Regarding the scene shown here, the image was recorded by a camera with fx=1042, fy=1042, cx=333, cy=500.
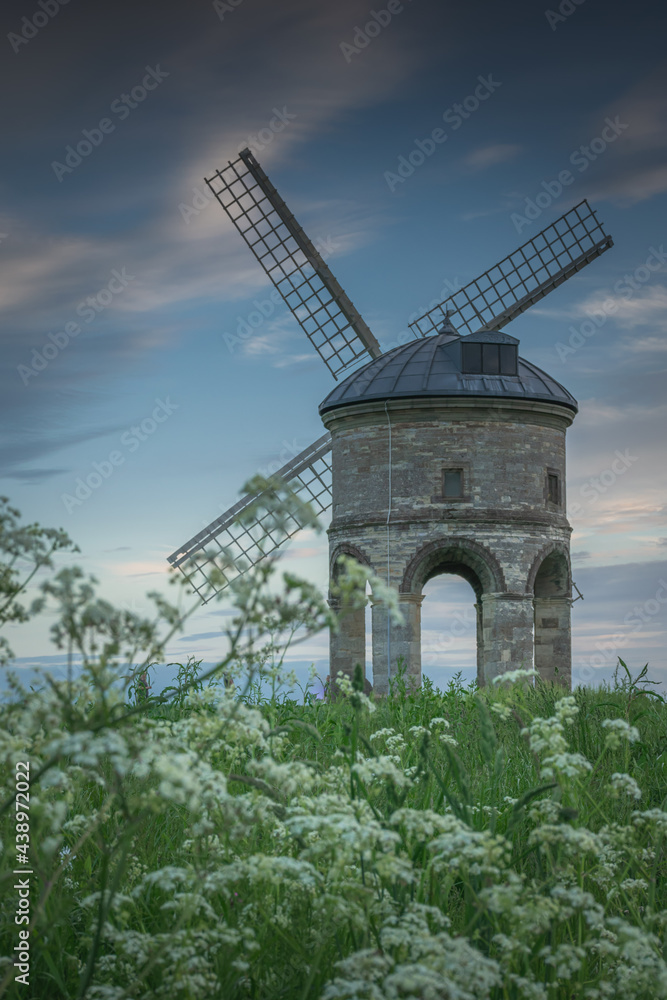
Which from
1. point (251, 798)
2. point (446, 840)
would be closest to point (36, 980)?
point (251, 798)

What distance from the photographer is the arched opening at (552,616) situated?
23.2 m

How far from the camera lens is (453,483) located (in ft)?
70.3

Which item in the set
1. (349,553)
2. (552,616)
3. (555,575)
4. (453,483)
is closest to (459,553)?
(453,483)

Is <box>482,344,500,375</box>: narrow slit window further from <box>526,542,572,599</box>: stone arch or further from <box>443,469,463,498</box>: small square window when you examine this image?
<box>526,542,572,599</box>: stone arch

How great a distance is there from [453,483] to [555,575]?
12.1 feet

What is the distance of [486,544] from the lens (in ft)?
69.7

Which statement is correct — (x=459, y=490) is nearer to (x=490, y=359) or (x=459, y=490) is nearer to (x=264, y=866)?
(x=490, y=359)

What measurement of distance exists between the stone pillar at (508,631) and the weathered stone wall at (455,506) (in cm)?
2

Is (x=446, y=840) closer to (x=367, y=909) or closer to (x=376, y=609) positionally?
(x=367, y=909)

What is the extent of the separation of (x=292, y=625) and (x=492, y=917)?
161 centimetres

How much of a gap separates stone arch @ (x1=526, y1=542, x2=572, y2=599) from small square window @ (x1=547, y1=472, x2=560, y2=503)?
0.98 metres

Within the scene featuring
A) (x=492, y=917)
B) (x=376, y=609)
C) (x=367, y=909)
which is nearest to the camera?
(x=367, y=909)

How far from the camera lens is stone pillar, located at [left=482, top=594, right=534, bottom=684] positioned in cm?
2108

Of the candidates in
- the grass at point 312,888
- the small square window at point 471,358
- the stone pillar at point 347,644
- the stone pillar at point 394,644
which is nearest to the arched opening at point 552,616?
the stone pillar at point 394,644
